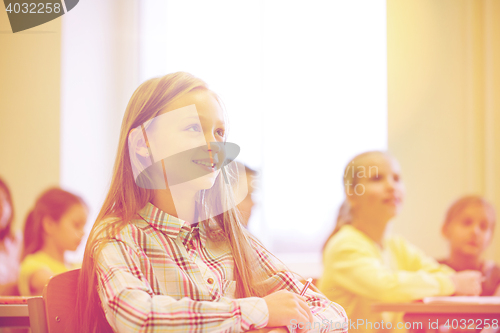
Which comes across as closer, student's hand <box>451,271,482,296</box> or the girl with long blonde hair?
the girl with long blonde hair

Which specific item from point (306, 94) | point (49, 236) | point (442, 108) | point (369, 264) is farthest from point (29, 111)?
point (442, 108)

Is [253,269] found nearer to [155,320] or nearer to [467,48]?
[155,320]

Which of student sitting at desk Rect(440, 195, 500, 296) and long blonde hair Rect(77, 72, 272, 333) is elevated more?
long blonde hair Rect(77, 72, 272, 333)

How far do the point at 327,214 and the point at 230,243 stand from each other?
1228mm

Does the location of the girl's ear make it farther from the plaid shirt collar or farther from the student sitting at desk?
the student sitting at desk

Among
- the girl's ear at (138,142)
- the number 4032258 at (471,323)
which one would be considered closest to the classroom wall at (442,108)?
the number 4032258 at (471,323)

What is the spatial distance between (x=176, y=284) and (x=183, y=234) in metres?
0.09

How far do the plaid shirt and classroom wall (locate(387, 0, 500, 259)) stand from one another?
1387 millimetres

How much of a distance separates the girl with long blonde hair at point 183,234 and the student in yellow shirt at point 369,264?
58cm

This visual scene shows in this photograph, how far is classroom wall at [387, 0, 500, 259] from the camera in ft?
6.20

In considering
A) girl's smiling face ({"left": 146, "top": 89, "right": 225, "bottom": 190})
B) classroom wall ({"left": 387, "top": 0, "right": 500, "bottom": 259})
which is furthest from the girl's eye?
classroom wall ({"left": 387, "top": 0, "right": 500, "bottom": 259})

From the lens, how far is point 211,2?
70.7 inches

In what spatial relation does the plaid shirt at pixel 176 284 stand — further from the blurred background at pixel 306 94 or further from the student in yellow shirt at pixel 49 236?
the blurred background at pixel 306 94

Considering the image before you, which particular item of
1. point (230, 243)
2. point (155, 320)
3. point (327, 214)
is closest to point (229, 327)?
point (155, 320)
